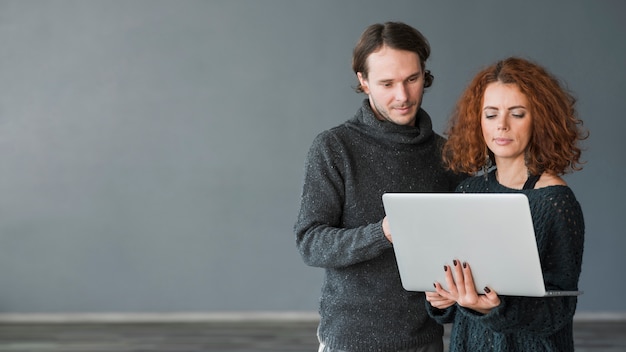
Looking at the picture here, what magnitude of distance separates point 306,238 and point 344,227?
11 cm

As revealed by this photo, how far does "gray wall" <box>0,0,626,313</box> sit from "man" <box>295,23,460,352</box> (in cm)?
328

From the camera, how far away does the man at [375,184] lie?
6.84 feet

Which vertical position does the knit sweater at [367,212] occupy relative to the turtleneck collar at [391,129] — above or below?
below

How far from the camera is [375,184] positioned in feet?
6.97

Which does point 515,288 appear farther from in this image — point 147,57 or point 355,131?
point 147,57

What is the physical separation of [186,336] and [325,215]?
319cm

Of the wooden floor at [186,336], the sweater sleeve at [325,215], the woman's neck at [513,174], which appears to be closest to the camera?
the woman's neck at [513,174]

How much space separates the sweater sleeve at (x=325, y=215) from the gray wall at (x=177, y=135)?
3.30 meters

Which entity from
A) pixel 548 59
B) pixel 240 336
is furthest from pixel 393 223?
pixel 548 59

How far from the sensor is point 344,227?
2141mm

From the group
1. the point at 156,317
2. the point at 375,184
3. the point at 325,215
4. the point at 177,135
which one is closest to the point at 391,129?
the point at 375,184

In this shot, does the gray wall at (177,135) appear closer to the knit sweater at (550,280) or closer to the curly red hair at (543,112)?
the curly red hair at (543,112)

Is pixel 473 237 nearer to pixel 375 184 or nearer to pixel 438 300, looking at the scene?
pixel 438 300

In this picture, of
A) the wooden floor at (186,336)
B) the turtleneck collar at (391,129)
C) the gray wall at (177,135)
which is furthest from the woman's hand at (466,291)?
the gray wall at (177,135)
